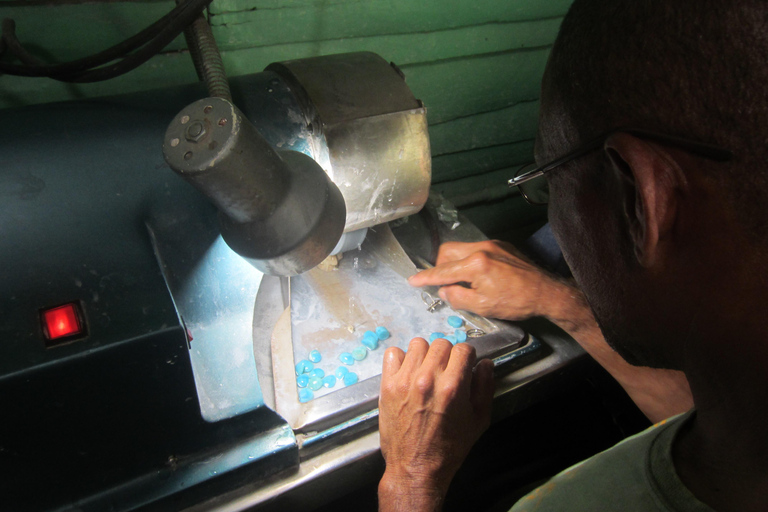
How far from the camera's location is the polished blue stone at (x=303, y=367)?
937mm

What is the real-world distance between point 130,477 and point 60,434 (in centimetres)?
14

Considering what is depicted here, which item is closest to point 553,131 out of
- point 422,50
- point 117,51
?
point 117,51

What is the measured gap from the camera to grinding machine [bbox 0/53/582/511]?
63 cm

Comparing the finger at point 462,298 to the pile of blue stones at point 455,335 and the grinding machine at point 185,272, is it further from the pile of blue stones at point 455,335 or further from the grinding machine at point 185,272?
the grinding machine at point 185,272

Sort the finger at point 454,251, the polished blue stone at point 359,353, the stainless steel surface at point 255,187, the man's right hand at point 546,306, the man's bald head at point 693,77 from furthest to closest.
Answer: the finger at point 454,251 < the man's right hand at point 546,306 < the polished blue stone at point 359,353 < the stainless steel surface at point 255,187 < the man's bald head at point 693,77

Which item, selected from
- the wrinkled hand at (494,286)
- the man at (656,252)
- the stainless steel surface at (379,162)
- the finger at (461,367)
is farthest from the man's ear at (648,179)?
the wrinkled hand at (494,286)

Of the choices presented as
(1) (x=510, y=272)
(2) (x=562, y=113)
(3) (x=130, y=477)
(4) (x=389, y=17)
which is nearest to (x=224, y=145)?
(2) (x=562, y=113)

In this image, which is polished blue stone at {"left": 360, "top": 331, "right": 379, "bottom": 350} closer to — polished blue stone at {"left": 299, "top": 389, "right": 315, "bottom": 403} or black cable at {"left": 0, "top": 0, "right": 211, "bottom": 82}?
polished blue stone at {"left": 299, "top": 389, "right": 315, "bottom": 403}

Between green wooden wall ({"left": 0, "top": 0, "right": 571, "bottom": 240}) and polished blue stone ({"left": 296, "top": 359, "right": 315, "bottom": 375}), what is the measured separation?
767 millimetres

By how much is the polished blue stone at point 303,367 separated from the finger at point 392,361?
144 millimetres

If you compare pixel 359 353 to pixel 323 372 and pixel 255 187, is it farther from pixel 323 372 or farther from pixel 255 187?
pixel 255 187

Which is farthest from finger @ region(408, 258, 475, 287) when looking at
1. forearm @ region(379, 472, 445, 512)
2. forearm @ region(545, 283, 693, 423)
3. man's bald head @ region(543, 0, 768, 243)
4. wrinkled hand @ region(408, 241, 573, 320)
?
man's bald head @ region(543, 0, 768, 243)

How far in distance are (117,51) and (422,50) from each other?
906 millimetres

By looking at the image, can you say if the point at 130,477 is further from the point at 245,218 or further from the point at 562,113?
the point at 562,113
